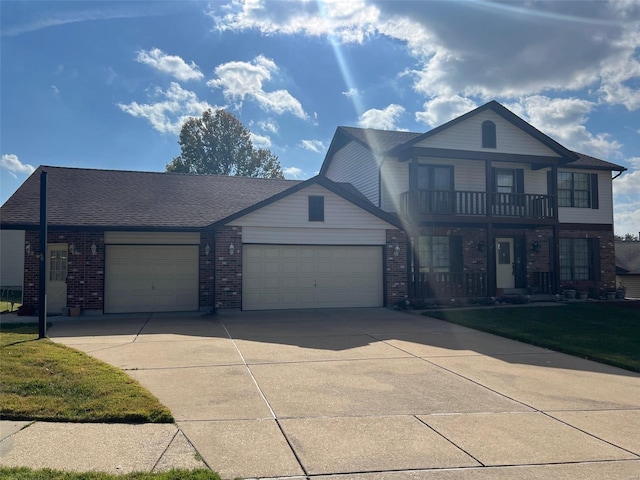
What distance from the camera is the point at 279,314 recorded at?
1478 centimetres

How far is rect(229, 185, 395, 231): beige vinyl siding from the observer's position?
619 inches

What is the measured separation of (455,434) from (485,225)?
15432 millimetres

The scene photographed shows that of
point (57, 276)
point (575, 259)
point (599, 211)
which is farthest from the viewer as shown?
point (599, 211)

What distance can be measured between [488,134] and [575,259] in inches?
283

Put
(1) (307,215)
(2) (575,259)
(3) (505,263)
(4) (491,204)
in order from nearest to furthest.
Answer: (1) (307,215) < (4) (491,204) < (3) (505,263) < (2) (575,259)

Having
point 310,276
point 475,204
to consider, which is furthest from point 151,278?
point 475,204

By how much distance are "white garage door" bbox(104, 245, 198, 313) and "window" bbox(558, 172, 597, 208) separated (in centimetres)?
1633

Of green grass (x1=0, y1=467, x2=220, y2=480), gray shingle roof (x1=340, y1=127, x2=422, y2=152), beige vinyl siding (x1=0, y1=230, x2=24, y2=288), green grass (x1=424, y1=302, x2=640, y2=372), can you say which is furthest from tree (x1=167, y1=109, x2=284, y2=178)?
green grass (x1=0, y1=467, x2=220, y2=480)

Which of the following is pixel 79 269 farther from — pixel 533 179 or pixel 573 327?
pixel 533 179

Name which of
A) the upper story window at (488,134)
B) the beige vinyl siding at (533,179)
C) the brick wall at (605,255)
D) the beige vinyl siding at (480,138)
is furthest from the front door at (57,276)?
the brick wall at (605,255)

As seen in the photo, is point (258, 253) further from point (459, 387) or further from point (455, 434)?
point (455, 434)

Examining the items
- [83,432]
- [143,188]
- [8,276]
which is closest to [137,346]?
[83,432]

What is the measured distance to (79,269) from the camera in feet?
48.6

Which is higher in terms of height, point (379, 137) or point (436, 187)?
point (379, 137)
